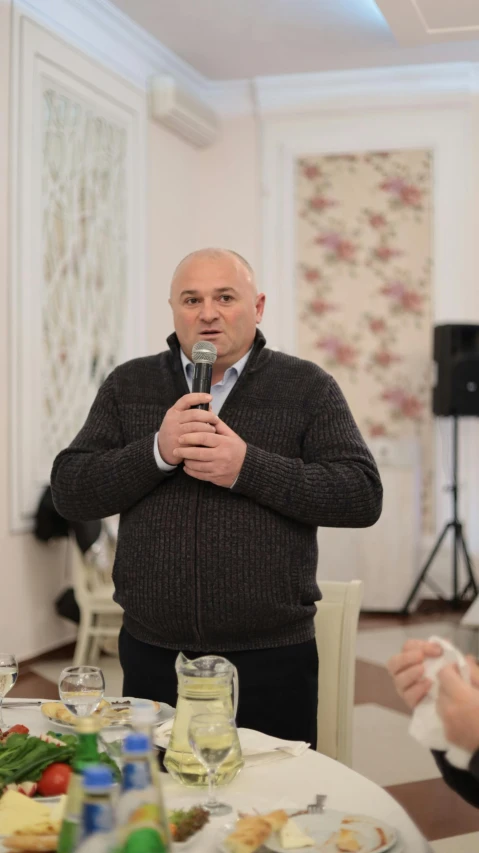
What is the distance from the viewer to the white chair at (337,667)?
211 centimetres

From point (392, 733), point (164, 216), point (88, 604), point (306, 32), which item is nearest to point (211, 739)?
point (392, 733)

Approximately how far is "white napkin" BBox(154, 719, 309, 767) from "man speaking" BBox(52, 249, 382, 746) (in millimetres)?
452

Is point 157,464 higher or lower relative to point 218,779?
higher

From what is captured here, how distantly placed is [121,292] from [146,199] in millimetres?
704

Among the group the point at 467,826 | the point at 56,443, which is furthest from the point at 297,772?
the point at 56,443

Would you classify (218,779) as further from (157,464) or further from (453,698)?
(157,464)

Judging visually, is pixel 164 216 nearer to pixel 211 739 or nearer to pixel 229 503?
pixel 229 503

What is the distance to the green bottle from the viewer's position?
2.81 feet

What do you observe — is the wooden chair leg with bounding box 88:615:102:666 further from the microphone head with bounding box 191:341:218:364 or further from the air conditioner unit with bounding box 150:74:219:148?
the air conditioner unit with bounding box 150:74:219:148

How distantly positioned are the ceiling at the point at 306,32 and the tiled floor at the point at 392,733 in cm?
335

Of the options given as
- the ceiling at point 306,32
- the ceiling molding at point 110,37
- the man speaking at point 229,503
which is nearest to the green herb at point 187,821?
the man speaking at point 229,503

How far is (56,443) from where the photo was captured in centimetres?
498

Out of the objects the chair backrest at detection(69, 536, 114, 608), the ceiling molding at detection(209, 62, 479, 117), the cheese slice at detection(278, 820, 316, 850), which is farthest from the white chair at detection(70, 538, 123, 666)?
the ceiling molding at detection(209, 62, 479, 117)

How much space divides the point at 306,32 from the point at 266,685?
4668mm
